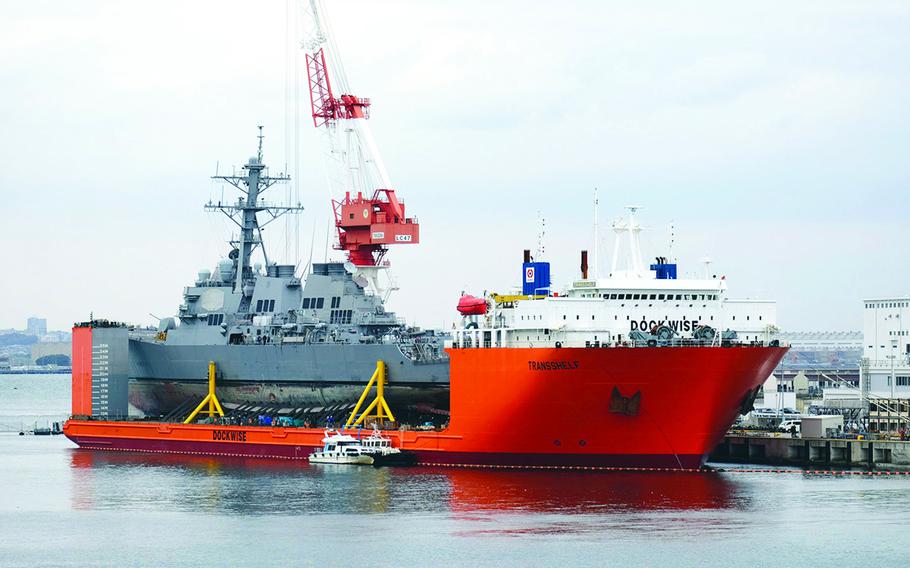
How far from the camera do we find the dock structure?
5925 cm

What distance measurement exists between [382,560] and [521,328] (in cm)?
1702

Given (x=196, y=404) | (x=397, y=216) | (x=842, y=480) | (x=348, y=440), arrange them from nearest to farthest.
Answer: (x=842, y=480) → (x=348, y=440) → (x=397, y=216) → (x=196, y=404)

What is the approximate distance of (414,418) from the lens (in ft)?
208

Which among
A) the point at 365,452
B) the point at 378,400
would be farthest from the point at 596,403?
the point at 378,400

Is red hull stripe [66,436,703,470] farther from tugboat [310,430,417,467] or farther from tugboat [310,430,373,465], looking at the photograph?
Answer: tugboat [310,430,373,465]

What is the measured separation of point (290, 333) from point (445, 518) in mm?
23156

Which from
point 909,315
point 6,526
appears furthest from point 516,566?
point 909,315

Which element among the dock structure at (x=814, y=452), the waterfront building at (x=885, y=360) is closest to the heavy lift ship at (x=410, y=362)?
the dock structure at (x=814, y=452)

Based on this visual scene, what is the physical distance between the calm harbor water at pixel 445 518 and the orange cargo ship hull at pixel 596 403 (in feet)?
2.99

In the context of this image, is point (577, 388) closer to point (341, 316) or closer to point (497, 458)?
point (497, 458)

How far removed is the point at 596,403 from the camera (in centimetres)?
5422

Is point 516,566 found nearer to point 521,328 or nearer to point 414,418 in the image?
point 521,328

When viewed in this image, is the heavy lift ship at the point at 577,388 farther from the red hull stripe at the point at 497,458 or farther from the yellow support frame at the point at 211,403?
the yellow support frame at the point at 211,403

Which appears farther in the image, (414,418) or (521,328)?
(414,418)
